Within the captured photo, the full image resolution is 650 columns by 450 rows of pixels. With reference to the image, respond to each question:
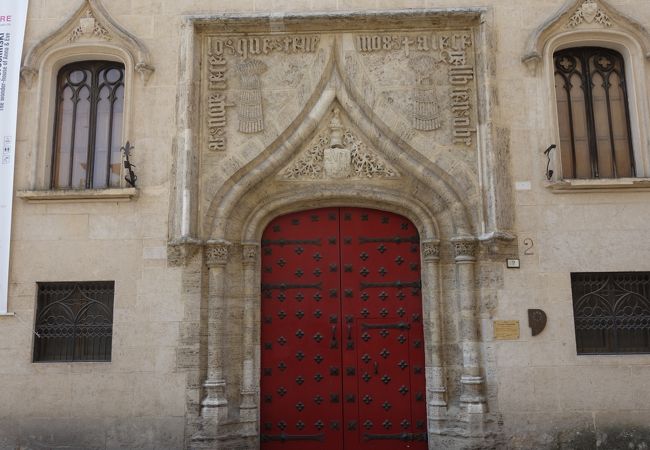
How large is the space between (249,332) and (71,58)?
15.0 feet

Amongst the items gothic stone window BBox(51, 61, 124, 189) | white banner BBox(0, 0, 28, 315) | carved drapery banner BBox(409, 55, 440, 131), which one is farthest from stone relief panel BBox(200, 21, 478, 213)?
white banner BBox(0, 0, 28, 315)

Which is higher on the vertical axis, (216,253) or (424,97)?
(424,97)

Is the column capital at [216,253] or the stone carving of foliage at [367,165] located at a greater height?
the stone carving of foliage at [367,165]

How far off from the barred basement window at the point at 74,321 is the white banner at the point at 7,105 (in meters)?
0.52

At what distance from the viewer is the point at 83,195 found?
25.8 ft

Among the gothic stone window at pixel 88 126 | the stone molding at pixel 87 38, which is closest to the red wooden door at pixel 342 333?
the gothic stone window at pixel 88 126

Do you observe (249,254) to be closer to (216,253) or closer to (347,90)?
(216,253)

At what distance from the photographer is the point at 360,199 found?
809cm

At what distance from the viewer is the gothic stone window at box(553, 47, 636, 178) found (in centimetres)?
809

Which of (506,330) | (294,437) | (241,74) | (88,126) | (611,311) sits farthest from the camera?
(88,126)

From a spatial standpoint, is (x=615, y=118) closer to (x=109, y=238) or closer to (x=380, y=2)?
(x=380, y=2)

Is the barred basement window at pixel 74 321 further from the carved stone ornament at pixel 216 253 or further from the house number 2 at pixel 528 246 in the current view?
the house number 2 at pixel 528 246

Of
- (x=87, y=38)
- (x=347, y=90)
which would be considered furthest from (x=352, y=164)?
(x=87, y=38)

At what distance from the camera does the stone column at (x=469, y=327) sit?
730 cm
